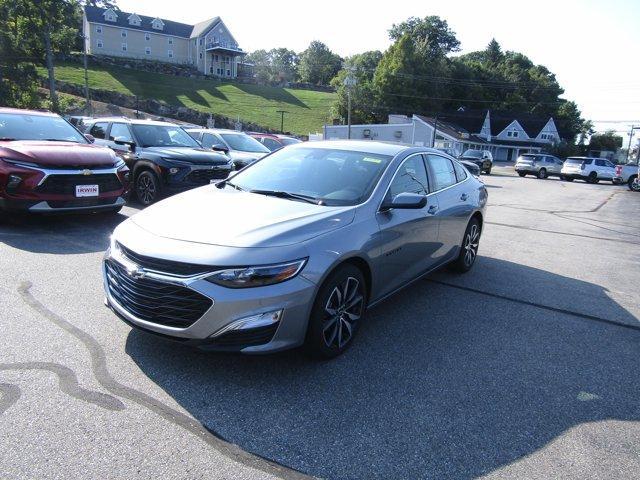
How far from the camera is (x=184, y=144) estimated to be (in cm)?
1048

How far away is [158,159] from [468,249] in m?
6.03

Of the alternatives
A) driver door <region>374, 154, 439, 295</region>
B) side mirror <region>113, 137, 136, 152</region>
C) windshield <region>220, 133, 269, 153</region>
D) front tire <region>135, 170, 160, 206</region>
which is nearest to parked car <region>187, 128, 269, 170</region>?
windshield <region>220, 133, 269, 153</region>

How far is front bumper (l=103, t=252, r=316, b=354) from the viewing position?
298 cm

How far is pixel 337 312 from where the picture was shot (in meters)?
3.57

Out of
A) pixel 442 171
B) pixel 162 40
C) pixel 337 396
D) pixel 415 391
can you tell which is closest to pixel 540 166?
pixel 442 171

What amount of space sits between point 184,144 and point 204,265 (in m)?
8.12

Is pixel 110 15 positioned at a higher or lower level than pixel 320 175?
higher

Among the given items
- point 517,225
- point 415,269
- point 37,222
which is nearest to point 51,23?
point 37,222

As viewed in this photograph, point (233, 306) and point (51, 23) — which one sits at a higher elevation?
point (51, 23)

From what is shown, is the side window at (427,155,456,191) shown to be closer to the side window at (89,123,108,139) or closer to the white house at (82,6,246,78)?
the side window at (89,123,108,139)

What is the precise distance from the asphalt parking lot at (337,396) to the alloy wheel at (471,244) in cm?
104

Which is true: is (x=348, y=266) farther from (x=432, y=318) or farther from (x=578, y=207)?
(x=578, y=207)

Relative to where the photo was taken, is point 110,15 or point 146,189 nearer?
point 146,189

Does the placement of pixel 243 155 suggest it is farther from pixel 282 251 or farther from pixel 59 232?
pixel 282 251
